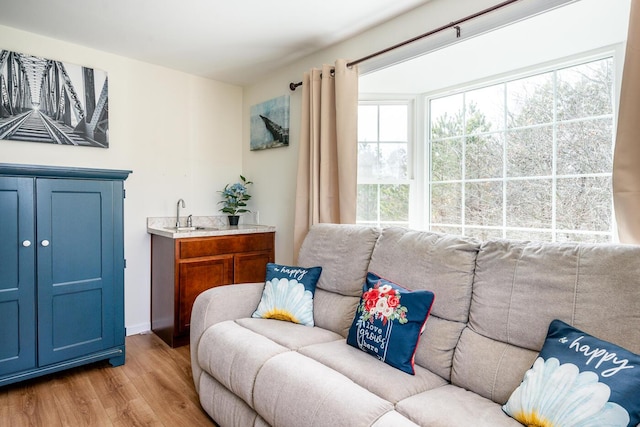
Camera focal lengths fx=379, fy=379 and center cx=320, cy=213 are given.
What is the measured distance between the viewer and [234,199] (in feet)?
12.5

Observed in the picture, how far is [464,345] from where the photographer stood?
5.22 feet

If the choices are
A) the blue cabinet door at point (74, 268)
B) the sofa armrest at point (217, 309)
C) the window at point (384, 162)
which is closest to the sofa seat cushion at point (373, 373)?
the sofa armrest at point (217, 309)

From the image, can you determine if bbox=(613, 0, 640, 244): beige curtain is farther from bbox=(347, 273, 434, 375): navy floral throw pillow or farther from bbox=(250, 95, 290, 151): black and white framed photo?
bbox=(250, 95, 290, 151): black and white framed photo

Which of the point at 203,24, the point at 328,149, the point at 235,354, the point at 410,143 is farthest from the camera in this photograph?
the point at 410,143

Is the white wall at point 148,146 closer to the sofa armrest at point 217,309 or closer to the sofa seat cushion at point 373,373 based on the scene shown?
the sofa armrest at point 217,309

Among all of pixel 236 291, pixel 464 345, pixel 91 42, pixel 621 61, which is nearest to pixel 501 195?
→ pixel 621 61

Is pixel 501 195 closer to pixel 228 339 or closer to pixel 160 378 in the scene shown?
pixel 228 339

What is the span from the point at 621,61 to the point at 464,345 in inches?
66.4

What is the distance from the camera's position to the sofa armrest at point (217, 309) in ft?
7.02

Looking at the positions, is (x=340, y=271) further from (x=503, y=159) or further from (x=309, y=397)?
(x=503, y=159)

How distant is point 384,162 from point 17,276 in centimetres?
254

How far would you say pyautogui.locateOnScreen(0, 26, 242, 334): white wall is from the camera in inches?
116

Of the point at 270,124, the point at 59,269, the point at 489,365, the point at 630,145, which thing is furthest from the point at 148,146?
the point at 630,145

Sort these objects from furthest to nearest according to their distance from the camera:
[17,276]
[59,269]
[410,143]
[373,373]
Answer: [410,143] → [59,269] → [17,276] → [373,373]
